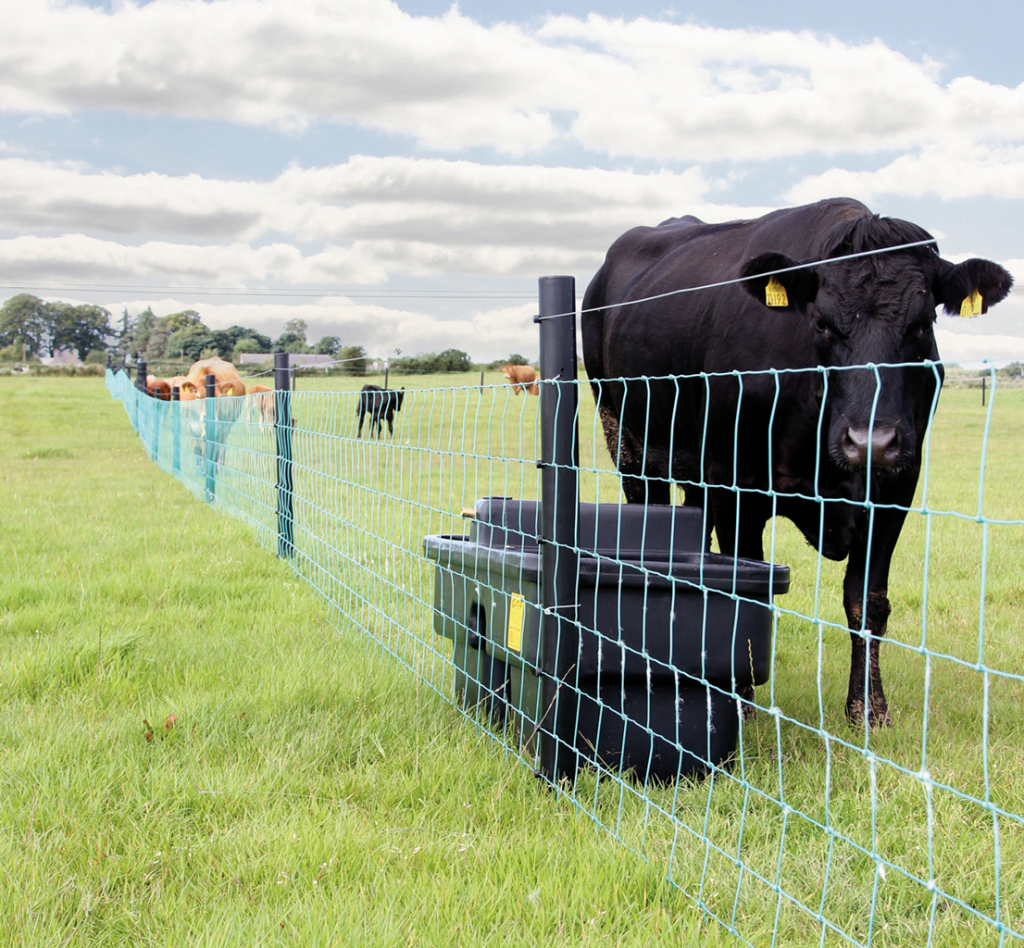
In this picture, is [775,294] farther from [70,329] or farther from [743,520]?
[70,329]

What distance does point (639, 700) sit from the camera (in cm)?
271

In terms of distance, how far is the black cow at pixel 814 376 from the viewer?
2.98 metres

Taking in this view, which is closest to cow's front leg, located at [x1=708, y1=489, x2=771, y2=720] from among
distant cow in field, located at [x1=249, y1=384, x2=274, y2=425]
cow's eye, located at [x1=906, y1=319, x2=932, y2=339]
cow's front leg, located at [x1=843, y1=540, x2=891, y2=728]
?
cow's front leg, located at [x1=843, y1=540, x2=891, y2=728]

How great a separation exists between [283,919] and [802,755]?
1.65 meters

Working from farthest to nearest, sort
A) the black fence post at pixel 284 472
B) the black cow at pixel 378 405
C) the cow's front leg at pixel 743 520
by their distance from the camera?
the black fence post at pixel 284 472, the cow's front leg at pixel 743 520, the black cow at pixel 378 405

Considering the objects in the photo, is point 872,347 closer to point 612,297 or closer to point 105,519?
point 612,297

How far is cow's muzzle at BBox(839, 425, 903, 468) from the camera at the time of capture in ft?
8.57

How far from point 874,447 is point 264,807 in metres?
1.93

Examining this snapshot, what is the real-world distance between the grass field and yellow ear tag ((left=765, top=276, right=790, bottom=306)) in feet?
3.34

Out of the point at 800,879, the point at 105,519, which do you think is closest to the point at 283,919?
the point at 800,879

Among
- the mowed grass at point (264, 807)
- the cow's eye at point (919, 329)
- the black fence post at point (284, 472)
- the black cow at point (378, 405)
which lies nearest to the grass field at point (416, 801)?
the mowed grass at point (264, 807)

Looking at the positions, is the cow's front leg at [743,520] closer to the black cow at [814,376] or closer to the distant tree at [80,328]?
the black cow at [814,376]

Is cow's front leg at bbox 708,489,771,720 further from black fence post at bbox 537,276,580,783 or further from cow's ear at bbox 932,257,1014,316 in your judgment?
black fence post at bbox 537,276,580,783

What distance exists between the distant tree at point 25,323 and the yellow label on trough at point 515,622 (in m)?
129
